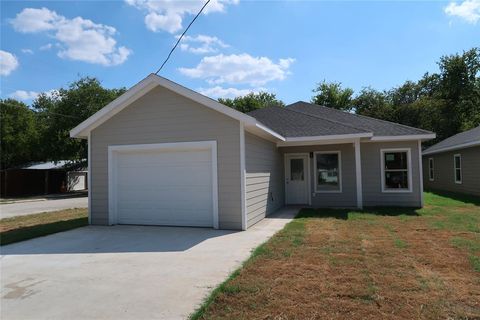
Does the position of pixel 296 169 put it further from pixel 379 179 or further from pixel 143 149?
pixel 143 149

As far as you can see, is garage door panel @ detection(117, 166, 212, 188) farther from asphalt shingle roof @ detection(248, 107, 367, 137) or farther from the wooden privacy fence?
the wooden privacy fence

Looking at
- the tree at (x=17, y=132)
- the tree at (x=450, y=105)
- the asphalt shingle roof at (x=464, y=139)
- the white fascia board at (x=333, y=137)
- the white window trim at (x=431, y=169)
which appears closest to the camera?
the white fascia board at (x=333, y=137)

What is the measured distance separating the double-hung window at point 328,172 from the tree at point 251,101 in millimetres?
26525

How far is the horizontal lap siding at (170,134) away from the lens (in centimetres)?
861

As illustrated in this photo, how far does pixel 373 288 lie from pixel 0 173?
88.2 ft

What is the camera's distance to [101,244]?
7371 millimetres

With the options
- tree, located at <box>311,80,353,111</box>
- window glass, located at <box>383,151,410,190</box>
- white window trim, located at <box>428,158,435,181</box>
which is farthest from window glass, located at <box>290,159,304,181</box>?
tree, located at <box>311,80,353,111</box>

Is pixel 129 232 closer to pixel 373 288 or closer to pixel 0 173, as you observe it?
pixel 373 288

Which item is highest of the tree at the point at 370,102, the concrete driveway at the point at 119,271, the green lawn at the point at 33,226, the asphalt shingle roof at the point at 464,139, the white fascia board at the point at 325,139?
the tree at the point at 370,102

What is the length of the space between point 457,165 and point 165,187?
15553mm

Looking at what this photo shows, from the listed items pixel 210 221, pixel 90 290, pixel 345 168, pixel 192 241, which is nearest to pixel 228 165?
pixel 210 221

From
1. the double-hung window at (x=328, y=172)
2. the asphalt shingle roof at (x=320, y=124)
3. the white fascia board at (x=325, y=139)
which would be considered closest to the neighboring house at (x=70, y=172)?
the asphalt shingle roof at (x=320, y=124)

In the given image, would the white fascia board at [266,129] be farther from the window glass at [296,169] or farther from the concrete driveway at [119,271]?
the concrete driveway at [119,271]

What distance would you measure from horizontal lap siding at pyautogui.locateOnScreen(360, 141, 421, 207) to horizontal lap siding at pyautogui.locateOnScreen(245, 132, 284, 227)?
3.05 m
